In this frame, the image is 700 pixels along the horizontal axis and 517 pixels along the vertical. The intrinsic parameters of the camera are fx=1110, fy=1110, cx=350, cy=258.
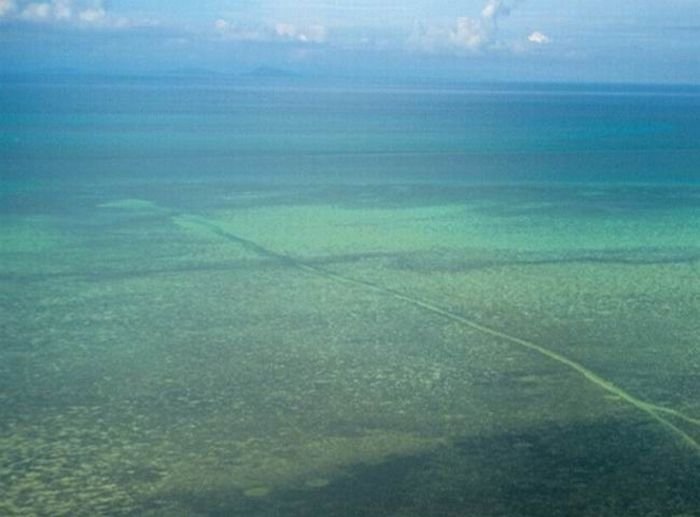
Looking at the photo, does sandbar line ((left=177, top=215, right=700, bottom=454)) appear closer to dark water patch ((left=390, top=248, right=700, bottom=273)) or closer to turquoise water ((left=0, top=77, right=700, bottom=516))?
turquoise water ((left=0, top=77, right=700, bottom=516))

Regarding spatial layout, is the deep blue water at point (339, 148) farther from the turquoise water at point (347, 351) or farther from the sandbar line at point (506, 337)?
the sandbar line at point (506, 337)

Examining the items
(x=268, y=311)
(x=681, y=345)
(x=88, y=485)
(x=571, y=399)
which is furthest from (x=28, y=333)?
(x=681, y=345)

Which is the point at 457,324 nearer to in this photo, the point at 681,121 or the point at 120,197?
the point at 120,197

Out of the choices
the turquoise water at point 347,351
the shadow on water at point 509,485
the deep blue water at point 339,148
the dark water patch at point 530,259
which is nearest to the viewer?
the shadow on water at point 509,485

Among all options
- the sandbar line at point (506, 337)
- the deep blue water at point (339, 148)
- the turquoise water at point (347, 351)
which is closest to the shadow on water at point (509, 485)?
the turquoise water at point (347, 351)

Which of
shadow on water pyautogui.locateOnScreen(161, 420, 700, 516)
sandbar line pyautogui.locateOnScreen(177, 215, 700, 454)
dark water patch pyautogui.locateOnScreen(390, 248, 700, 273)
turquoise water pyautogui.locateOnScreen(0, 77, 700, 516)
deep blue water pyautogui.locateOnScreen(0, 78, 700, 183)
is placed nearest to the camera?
shadow on water pyautogui.locateOnScreen(161, 420, 700, 516)

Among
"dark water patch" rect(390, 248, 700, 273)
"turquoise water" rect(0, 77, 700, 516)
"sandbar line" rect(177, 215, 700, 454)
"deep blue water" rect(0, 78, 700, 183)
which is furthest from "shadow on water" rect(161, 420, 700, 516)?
"deep blue water" rect(0, 78, 700, 183)

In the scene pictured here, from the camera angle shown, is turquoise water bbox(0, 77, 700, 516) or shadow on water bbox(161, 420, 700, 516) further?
turquoise water bbox(0, 77, 700, 516)
